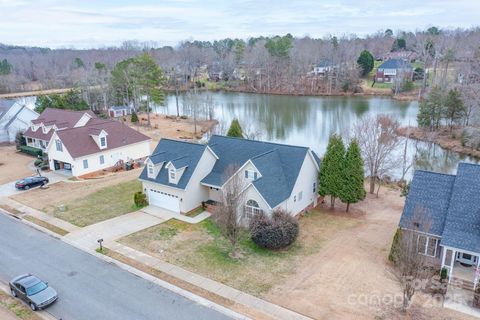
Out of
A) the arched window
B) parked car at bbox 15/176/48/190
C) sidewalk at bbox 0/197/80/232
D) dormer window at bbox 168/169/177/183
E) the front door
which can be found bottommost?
sidewalk at bbox 0/197/80/232

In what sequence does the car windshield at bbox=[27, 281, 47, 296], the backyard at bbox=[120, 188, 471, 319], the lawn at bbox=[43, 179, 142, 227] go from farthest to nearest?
the lawn at bbox=[43, 179, 142, 227] < the backyard at bbox=[120, 188, 471, 319] < the car windshield at bbox=[27, 281, 47, 296]

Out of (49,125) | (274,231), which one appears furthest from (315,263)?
(49,125)

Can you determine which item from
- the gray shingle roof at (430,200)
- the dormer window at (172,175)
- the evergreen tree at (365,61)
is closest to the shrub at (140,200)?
the dormer window at (172,175)

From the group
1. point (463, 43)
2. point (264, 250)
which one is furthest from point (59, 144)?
point (463, 43)

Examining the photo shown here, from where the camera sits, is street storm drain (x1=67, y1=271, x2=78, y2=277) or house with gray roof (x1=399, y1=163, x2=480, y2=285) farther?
street storm drain (x1=67, y1=271, x2=78, y2=277)

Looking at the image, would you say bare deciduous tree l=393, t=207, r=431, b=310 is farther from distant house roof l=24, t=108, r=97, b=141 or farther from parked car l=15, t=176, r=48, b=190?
distant house roof l=24, t=108, r=97, b=141

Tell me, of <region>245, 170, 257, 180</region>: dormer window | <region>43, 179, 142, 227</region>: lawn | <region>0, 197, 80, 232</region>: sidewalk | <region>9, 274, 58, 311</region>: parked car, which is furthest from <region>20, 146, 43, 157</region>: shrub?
<region>9, 274, 58, 311</region>: parked car

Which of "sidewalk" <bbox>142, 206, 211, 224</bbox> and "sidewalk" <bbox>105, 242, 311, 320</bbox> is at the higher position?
"sidewalk" <bbox>105, 242, 311, 320</bbox>
